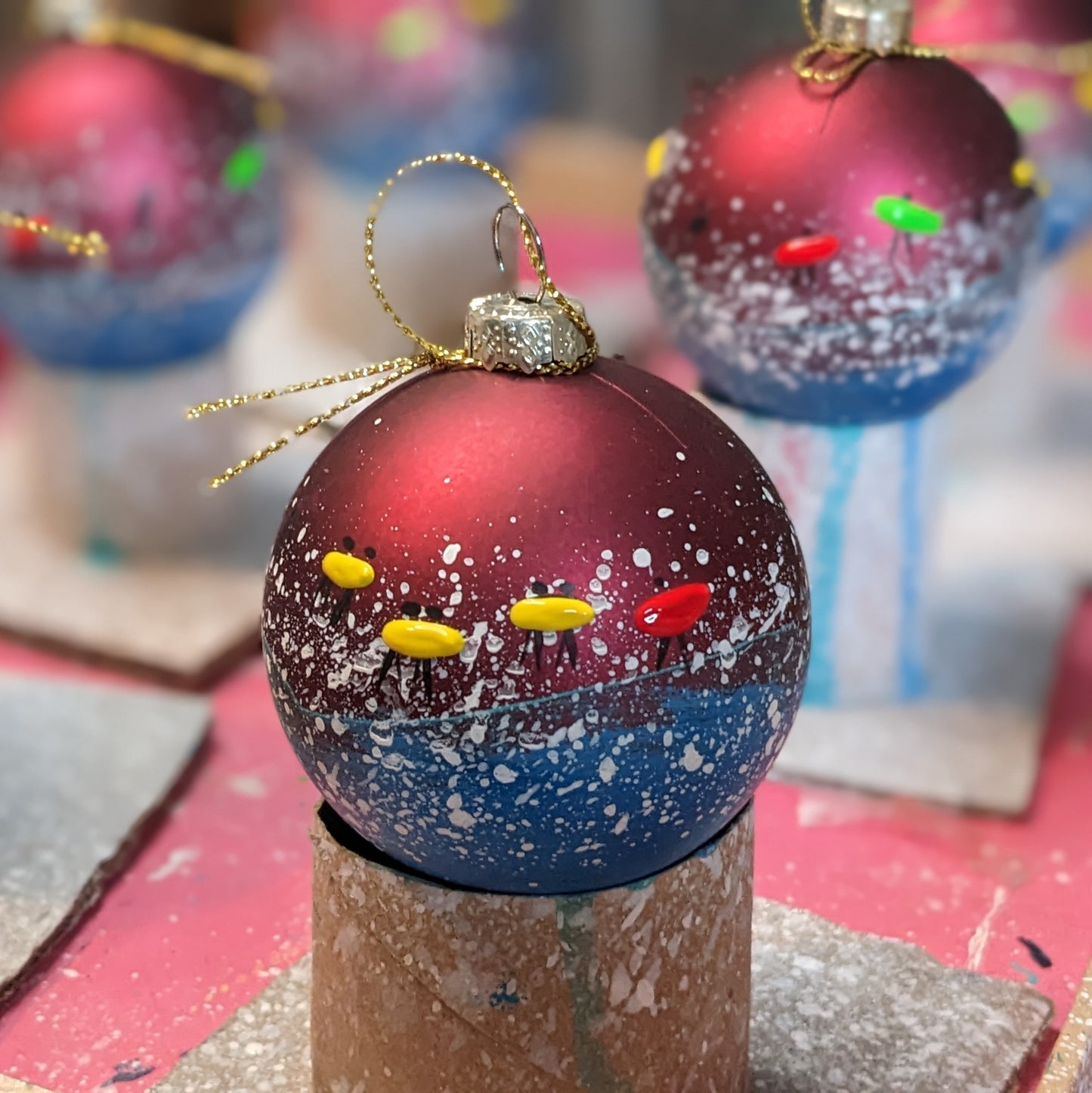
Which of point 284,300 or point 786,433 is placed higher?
point 786,433

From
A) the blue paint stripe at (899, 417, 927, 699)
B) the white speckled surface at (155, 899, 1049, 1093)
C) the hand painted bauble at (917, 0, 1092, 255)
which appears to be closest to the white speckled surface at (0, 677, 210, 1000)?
the white speckled surface at (155, 899, 1049, 1093)

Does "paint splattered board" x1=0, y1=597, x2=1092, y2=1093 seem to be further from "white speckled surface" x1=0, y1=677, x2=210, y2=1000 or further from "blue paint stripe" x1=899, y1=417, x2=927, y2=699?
"blue paint stripe" x1=899, y1=417, x2=927, y2=699

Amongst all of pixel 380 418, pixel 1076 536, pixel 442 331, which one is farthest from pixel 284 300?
pixel 380 418

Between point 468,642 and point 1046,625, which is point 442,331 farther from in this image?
point 468,642

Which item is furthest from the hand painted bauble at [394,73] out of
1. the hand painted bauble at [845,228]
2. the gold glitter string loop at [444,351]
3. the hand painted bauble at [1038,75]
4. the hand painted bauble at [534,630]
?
the hand painted bauble at [534,630]

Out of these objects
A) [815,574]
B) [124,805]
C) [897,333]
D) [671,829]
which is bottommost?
[124,805]

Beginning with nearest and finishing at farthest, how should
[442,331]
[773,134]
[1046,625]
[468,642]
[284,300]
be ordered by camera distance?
[468,642]
[773,134]
[1046,625]
[442,331]
[284,300]

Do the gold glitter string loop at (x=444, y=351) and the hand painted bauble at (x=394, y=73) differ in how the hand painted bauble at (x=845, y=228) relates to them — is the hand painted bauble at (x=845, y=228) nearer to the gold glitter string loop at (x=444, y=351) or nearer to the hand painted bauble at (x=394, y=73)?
the gold glitter string loop at (x=444, y=351)

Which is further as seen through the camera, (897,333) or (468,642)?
(897,333)

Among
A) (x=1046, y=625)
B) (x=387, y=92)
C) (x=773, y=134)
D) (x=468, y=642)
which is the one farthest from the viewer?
(x=387, y=92)
